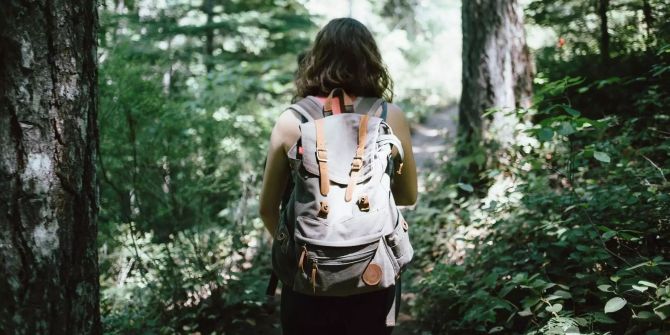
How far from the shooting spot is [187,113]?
5230 mm

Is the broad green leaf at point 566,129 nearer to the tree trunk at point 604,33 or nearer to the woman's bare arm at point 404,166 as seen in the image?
the woman's bare arm at point 404,166

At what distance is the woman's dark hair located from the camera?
7.02ft

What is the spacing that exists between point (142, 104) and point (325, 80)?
9.75ft

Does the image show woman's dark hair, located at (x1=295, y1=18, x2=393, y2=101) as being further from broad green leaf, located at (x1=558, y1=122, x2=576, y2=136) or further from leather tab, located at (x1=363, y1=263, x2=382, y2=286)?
broad green leaf, located at (x1=558, y1=122, x2=576, y2=136)

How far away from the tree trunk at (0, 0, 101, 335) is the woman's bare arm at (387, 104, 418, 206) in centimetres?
125

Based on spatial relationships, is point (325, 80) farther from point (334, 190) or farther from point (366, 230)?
point (366, 230)

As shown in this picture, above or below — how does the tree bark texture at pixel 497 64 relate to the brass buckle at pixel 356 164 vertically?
above

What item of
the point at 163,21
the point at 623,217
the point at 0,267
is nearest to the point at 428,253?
the point at 623,217

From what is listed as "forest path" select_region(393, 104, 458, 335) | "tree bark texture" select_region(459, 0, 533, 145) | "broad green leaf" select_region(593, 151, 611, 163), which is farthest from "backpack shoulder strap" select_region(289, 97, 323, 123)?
"tree bark texture" select_region(459, 0, 533, 145)

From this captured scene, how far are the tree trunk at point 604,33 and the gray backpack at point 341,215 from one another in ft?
12.3

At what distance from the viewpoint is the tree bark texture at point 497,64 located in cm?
541

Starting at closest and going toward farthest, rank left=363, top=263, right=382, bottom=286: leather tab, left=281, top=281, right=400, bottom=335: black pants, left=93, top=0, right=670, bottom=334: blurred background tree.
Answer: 1. left=363, top=263, right=382, bottom=286: leather tab
2. left=281, top=281, right=400, bottom=335: black pants
3. left=93, top=0, right=670, bottom=334: blurred background tree

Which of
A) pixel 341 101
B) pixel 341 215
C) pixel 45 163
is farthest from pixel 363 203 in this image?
pixel 45 163

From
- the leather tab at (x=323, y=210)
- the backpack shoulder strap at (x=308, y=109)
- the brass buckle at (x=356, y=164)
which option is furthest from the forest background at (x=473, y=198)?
the brass buckle at (x=356, y=164)
